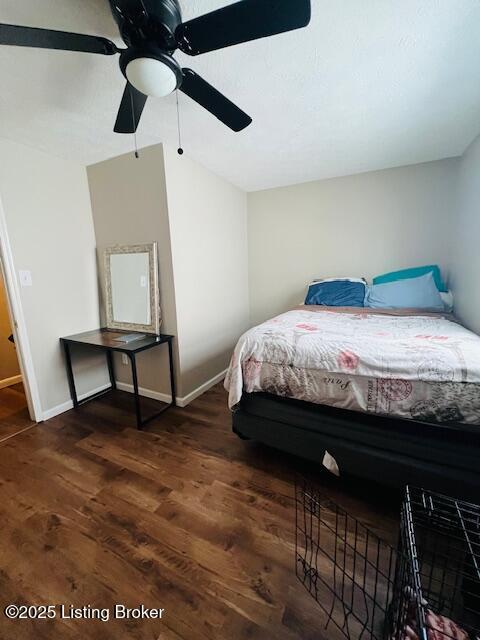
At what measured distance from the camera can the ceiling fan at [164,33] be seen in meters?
0.89

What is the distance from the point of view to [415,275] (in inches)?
109

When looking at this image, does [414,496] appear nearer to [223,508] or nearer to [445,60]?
[223,508]

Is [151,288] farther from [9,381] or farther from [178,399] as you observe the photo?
[9,381]

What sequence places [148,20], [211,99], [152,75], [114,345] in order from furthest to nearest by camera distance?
[114,345] < [211,99] < [152,75] < [148,20]

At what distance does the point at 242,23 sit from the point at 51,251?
230 centimetres

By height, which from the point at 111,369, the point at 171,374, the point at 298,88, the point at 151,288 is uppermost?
the point at 298,88

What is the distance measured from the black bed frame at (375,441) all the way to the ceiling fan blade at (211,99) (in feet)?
5.27

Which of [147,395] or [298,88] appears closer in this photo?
[298,88]

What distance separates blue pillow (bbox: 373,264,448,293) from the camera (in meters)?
2.68

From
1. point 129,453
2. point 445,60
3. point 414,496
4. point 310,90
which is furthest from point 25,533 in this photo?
point 445,60

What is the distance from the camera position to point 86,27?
117 cm

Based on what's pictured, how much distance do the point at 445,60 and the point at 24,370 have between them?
11.5 feet

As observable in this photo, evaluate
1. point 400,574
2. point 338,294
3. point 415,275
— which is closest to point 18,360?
point 400,574

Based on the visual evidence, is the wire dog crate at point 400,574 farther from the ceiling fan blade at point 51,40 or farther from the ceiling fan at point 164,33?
the ceiling fan blade at point 51,40
